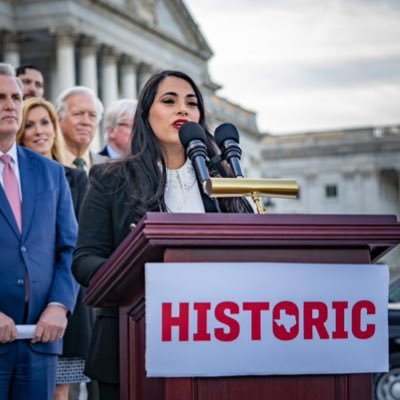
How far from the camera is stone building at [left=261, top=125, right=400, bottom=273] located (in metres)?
83.9

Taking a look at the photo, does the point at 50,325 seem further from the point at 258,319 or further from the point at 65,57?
the point at 65,57

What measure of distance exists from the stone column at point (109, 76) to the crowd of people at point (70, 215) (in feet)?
132

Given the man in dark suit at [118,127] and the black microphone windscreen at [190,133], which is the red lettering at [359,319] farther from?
the man in dark suit at [118,127]

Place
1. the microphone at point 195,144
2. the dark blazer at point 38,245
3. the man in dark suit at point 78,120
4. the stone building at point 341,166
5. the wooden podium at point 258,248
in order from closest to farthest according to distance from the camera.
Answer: the wooden podium at point 258,248
the microphone at point 195,144
the dark blazer at point 38,245
the man in dark suit at point 78,120
the stone building at point 341,166

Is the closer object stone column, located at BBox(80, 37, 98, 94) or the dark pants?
the dark pants

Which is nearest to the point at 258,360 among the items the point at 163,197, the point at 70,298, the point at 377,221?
the point at 377,221

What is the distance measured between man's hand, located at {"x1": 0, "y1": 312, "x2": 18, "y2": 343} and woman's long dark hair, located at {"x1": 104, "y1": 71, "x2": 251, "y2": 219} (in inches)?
30.7

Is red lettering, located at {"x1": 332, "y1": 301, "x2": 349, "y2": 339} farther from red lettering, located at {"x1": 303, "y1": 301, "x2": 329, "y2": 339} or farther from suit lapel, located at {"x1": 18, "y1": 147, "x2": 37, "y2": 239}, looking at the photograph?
suit lapel, located at {"x1": 18, "y1": 147, "x2": 37, "y2": 239}

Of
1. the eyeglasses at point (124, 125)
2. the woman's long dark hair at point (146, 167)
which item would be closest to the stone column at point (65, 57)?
the eyeglasses at point (124, 125)

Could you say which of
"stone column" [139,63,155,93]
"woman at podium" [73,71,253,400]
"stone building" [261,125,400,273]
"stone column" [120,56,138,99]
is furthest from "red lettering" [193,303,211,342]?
"stone building" [261,125,400,273]


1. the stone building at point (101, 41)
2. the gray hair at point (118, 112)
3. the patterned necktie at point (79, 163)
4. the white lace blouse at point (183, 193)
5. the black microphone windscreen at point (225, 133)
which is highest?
the stone building at point (101, 41)

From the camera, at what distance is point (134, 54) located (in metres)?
47.6

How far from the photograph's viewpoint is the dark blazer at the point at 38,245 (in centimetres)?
433

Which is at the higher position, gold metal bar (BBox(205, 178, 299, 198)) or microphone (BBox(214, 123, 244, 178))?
microphone (BBox(214, 123, 244, 178))
